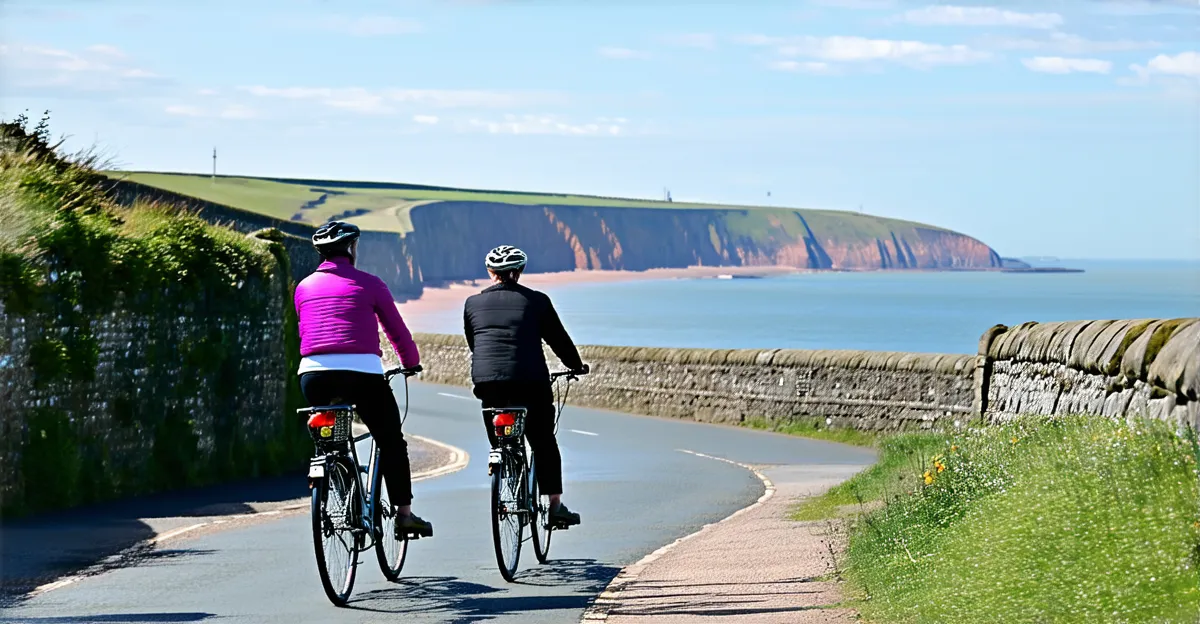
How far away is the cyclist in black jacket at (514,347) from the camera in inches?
378

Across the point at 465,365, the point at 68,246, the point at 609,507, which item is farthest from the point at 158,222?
the point at 465,365

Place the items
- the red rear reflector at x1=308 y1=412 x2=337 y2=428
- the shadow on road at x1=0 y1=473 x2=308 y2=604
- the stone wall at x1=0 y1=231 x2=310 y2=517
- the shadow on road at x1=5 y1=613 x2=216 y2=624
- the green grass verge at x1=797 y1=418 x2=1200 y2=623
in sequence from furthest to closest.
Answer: the stone wall at x1=0 y1=231 x2=310 y2=517 → the shadow on road at x1=0 y1=473 x2=308 y2=604 → the red rear reflector at x1=308 y1=412 x2=337 y2=428 → the shadow on road at x1=5 y1=613 x2=216 y2=624 → the green grass verge at x1=797 y1=418 x2=1200 y2=623

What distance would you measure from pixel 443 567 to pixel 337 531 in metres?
1.78

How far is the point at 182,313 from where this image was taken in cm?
1531

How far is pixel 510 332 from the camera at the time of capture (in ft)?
31.6

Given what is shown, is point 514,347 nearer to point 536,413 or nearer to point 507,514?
point 536,413

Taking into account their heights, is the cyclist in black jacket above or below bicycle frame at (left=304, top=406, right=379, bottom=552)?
above

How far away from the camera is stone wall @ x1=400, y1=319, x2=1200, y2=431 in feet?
31.4

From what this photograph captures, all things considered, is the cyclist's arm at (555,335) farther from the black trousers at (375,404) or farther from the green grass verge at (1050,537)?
the green grass verge at (1050,537)

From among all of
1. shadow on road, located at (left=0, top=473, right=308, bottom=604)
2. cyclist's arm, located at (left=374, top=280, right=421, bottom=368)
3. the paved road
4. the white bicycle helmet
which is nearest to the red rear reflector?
cyclist's arm, located at (left=374, top=280, right=421, bottom=368)

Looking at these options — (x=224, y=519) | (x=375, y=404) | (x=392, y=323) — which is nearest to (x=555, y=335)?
(x=392, y=323)

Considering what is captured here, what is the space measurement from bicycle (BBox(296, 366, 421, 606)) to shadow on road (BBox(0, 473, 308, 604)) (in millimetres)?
1942

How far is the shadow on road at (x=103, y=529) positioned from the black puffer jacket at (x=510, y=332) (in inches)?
117

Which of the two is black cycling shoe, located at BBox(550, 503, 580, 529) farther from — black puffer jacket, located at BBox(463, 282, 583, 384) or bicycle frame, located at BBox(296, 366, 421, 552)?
bicycle frame, located at BBox(296, 366, 421, 552)
